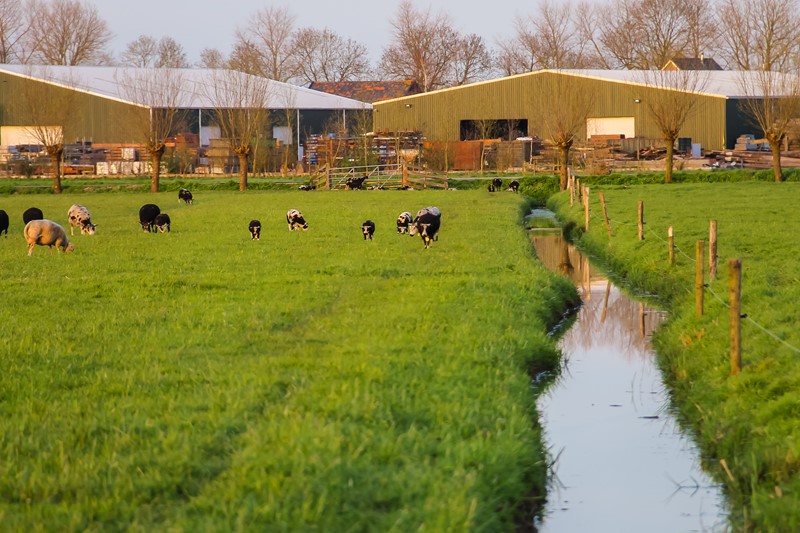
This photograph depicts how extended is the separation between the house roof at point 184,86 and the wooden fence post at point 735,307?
55655 millimetres

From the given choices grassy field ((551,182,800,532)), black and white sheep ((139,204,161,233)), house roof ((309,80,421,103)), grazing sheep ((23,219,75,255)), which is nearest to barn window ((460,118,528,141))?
house roof ((309,80,421,103))

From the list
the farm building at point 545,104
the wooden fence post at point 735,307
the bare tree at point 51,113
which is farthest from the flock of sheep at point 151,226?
the farm building at point 545,104

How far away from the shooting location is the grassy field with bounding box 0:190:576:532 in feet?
21.6

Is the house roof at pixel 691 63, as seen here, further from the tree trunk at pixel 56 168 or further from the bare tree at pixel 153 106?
the tree trunk at pixel 56 168

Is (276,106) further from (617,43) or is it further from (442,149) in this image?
(617,43)

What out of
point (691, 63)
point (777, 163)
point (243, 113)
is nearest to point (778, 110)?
point (777, 163)

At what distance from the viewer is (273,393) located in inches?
355

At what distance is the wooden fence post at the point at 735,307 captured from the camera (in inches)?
384

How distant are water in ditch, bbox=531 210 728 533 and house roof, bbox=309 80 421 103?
6964cm

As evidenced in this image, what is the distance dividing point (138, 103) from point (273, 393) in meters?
54.8

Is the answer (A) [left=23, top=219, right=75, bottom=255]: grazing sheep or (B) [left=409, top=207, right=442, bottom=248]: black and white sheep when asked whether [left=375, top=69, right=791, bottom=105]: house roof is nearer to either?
(B) [left=409, top=207, right=442, bottom=248]: black and white sheep

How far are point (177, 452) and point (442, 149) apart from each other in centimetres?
5395

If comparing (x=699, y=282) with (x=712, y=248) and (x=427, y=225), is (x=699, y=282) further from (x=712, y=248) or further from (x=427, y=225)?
(x=427, y=225)

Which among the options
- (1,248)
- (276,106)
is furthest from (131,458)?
(276,106)
